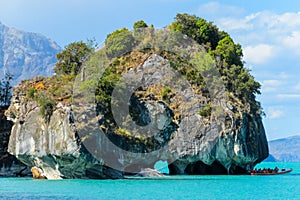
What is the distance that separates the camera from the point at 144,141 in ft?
135

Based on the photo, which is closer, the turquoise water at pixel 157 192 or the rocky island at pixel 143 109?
the turquoise water at pixel 157 192

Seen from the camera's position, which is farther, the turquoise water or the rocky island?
the rocky island

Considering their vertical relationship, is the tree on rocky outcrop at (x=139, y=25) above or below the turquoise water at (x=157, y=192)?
above

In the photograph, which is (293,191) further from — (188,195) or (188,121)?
(188,121)

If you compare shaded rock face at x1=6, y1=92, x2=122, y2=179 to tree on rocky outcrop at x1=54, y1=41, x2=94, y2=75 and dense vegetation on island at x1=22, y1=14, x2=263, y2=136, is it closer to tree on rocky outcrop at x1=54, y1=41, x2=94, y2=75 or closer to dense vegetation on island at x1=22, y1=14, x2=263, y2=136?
dense vegetation on island at x1=22, y1=14, x2=263, y2=136

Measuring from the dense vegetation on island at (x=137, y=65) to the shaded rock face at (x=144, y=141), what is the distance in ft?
3.08

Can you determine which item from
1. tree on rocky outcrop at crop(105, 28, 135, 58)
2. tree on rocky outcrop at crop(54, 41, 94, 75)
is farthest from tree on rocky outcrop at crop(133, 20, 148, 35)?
tree on rocky outcrop at crop(54, 41, 94, 75)

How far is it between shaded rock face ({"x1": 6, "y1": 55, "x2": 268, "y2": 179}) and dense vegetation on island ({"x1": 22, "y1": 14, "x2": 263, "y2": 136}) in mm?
939

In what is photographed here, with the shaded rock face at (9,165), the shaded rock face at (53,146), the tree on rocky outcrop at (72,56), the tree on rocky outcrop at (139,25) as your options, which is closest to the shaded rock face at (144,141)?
the shaded rock face at (53,146)

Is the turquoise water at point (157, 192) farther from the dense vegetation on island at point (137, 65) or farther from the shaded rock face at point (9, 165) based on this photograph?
the shaded rock face at point (9, 165)

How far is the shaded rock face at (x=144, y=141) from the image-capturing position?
124ft

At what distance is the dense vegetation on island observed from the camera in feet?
131

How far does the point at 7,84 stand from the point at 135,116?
25383 millimetres

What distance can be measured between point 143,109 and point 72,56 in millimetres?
10180
